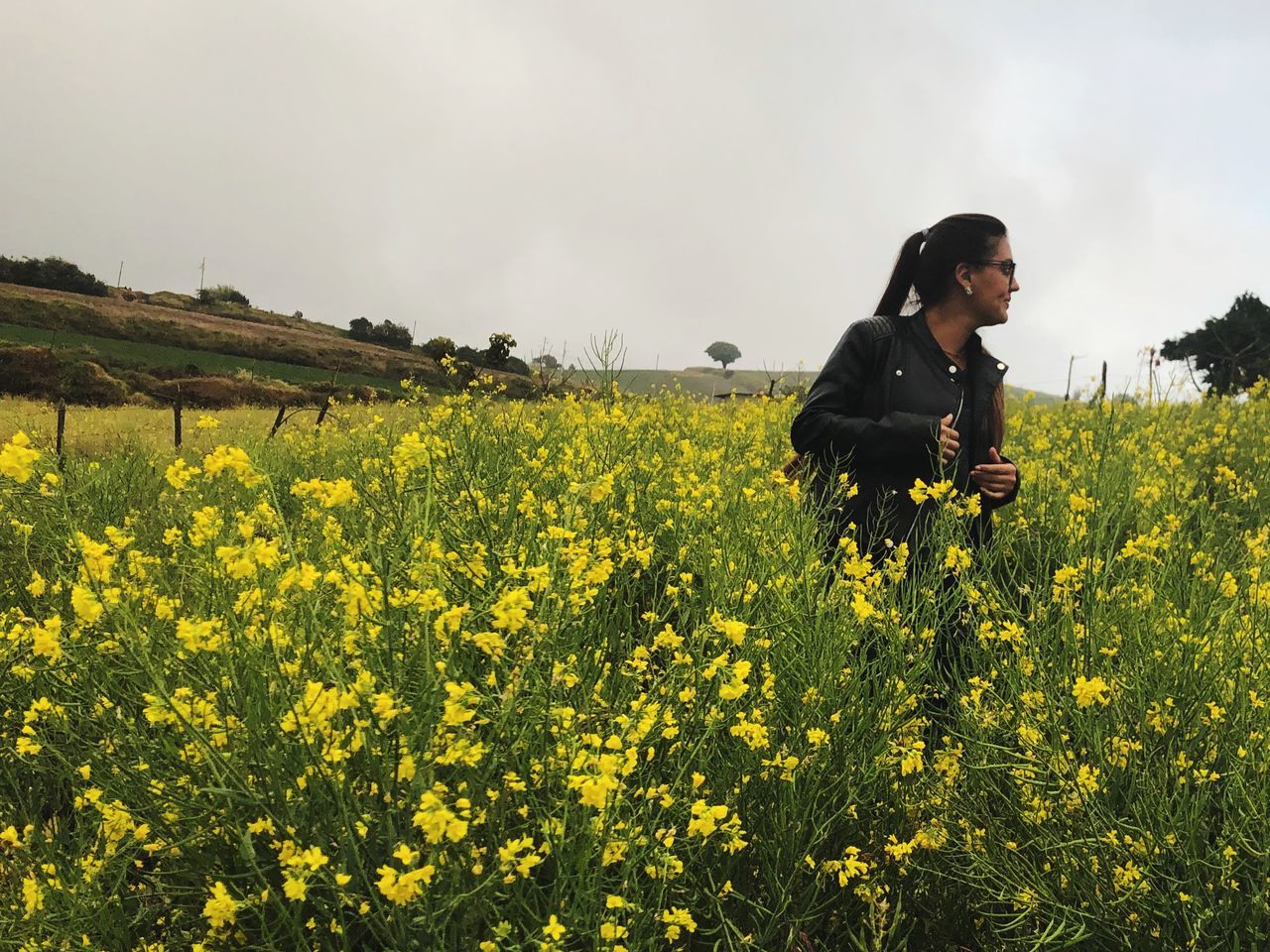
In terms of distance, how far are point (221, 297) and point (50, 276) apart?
8915 millimetres

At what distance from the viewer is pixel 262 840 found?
1.20 meters

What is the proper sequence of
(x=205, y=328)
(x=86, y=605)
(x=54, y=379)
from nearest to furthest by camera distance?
(x=86, y=605), (x=54, y=379), (x=205, y=328)

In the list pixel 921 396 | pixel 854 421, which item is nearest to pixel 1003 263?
pixel 921 396

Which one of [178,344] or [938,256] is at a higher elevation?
[178,344]

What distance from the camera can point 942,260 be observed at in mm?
2318

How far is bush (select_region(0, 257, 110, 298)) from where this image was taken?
16.7 m

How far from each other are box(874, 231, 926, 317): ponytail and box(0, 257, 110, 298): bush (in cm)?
2045

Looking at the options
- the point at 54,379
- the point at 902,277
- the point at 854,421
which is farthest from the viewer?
the point at 54,379

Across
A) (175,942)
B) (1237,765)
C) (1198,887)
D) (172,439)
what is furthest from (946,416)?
(172,439)

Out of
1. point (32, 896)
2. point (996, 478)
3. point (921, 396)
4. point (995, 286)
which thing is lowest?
point (32, 896)

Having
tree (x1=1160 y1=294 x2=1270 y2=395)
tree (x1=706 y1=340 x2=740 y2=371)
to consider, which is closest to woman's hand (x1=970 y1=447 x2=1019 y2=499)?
tree (x1=1160 y1=294 x2=1270 y2=395)

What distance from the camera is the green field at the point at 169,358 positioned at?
13102 millimetres

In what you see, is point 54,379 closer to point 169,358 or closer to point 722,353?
point 169,358

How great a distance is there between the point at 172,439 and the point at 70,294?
14946 mm
